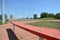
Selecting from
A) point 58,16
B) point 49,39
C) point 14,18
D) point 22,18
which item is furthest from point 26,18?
point 49,39

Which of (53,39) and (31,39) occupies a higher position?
(53,39)

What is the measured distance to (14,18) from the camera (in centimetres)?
2320

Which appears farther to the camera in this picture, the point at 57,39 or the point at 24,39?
the point at 24,39

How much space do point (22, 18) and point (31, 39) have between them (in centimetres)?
2000

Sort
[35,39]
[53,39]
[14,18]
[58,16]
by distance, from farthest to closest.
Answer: [58,16] → [14,18] → [35,39] → [53,39]

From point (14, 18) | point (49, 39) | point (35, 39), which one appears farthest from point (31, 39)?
point (14, 18)

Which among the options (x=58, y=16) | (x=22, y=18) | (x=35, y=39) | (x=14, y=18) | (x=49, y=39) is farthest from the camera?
(x=58, y=16)

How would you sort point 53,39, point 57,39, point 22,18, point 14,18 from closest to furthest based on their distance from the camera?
point 57,39 → point 53,39 → point 14,18 → point 22,18

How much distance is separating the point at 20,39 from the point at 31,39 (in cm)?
43

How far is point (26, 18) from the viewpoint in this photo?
2588 centimetres

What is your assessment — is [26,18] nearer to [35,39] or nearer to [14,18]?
[14,18]

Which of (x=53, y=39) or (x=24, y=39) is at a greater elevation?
(x=53, y=39)

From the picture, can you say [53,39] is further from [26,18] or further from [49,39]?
[26,18]

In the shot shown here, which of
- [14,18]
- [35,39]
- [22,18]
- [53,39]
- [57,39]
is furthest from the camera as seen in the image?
[22,18]
